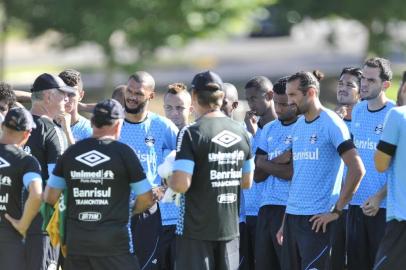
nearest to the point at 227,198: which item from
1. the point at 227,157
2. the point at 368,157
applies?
the point at 227,157

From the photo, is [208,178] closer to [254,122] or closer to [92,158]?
[92,158]

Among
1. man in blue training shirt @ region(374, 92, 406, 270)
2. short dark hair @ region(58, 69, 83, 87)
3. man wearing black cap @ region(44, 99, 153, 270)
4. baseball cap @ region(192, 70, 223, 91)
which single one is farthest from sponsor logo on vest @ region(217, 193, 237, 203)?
short dark hair @ region(58, 69, 83, 87)

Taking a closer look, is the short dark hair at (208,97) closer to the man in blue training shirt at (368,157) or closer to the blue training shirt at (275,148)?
the blue training shirt at (275,148)

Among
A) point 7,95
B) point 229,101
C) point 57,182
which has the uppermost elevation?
point 7,95

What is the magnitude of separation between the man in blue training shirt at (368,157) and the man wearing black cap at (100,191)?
2695 mm

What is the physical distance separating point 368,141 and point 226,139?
81.4 inches

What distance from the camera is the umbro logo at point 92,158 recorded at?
8.16m

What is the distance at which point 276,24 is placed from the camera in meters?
36.4

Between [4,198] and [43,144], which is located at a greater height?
[43,144]

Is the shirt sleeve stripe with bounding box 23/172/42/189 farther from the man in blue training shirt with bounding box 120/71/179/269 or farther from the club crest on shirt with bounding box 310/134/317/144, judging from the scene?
the club crest on shirt with bounding box 310/134/317/144

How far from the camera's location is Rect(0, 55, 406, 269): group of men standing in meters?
8.34

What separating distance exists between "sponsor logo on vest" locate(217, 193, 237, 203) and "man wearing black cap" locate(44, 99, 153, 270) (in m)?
0.64

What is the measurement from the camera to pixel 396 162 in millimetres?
8547

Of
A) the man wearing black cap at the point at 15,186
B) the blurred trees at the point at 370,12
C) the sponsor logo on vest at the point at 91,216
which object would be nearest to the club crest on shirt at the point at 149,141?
the man wearing black cap at the point at 15,186
